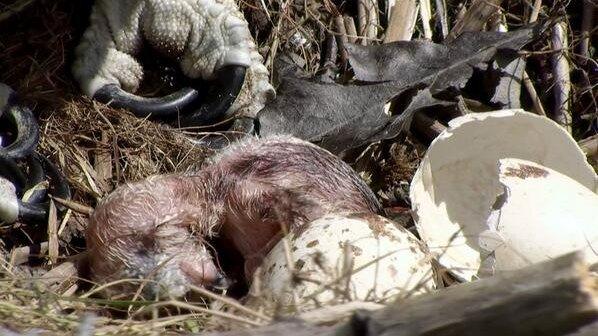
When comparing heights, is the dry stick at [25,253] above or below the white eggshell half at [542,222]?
below

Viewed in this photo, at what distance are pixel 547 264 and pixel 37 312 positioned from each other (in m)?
0.91

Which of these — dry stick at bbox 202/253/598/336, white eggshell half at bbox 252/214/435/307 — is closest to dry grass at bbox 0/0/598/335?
white eggshell half at bbox 252/214/435/307

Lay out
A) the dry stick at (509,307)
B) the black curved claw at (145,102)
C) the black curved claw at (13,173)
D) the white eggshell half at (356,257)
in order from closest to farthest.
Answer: the dry stick at (509,307), the white eggshell half at (356,257), the black curved claw at (13,173), the black curved claw at (145,102)

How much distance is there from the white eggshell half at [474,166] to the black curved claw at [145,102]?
2.17ft

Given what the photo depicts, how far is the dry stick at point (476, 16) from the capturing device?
2.74 meters

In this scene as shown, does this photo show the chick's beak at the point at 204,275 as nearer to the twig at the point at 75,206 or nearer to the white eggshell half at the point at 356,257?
the white eggshell half at the point at 356,257

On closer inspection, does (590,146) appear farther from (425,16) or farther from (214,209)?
(214,209)

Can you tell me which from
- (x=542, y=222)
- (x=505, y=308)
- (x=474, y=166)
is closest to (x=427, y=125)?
(x=474, y=166)

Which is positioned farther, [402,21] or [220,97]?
[402,21]

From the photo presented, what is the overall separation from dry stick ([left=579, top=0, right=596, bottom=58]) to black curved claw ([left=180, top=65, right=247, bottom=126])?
0.94 m

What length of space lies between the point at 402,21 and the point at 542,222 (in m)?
0.92

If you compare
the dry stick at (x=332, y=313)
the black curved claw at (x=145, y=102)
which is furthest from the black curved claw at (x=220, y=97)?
the dry stick at (x=332, y=313)

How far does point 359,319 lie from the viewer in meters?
1.08

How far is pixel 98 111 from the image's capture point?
2.52 metres
